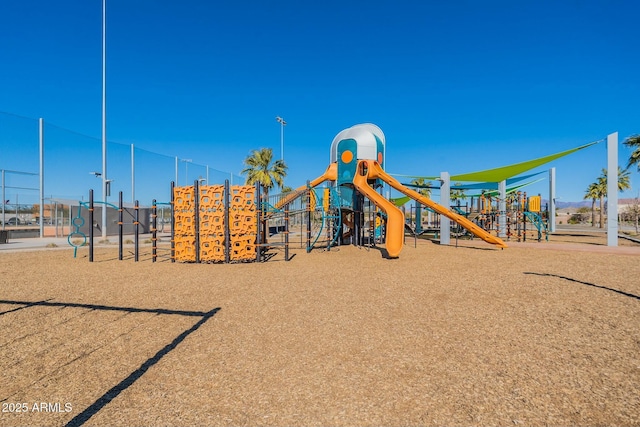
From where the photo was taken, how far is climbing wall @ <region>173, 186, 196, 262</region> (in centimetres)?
1107

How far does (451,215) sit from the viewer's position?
14328 mm

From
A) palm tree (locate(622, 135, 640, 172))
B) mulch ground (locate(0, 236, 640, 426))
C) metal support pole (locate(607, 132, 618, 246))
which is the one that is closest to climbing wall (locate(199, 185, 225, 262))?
mulch ground (locate(0, 236, 640, 426))

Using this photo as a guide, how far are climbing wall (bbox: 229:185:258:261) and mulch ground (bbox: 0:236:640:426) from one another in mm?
3266

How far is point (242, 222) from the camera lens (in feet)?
35.9

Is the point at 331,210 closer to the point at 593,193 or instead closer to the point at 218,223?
the point at 218,223

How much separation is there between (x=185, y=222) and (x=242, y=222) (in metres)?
1.97

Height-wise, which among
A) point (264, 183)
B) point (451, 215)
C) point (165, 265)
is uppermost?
point (264, 183)

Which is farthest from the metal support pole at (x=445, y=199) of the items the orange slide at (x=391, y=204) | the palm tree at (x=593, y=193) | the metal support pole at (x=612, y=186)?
the palm tree at (x=593, y=193)

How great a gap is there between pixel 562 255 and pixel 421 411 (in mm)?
12659

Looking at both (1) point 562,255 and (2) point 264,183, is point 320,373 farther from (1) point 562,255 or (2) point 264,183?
(2) point 264,183

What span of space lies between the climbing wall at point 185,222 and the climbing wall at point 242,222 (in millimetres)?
1308

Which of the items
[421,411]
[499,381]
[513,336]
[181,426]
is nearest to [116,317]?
[181,426]

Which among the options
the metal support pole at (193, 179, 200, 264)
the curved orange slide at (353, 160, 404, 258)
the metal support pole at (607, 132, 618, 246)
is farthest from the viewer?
the metal support pole at (607, 132, 618, 246)

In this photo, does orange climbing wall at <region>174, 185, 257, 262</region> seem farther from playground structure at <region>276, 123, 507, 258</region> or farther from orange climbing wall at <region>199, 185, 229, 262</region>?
playground structure at <region>276, 123, 507, 258</region>
